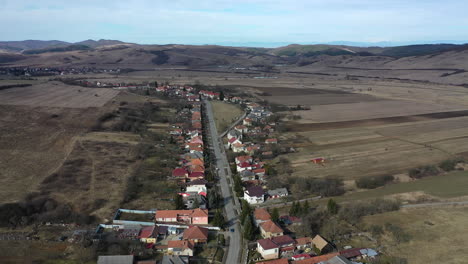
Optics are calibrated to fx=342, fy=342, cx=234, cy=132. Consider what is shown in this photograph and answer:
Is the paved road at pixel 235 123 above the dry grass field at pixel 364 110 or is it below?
below

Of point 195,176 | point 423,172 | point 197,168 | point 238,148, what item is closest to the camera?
point 195,176

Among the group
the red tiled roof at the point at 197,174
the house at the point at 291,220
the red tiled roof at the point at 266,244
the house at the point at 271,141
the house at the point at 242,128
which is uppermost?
the house at the point at 242,128

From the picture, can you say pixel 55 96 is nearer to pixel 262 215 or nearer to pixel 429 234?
pixel 262 215

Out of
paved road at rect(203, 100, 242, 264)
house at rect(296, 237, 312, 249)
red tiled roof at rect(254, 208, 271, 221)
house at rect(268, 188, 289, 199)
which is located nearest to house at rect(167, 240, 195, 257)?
paved road at rect(203, 100, 242, 264)

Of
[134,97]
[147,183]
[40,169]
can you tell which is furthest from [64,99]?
[147,183]

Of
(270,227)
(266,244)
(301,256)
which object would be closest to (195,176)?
(270,227)

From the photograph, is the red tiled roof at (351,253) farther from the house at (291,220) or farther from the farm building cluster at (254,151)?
the farm building cluster at (254,151)

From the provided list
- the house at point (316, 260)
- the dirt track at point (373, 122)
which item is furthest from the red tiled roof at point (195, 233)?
the dirt track at point (373, 122)
